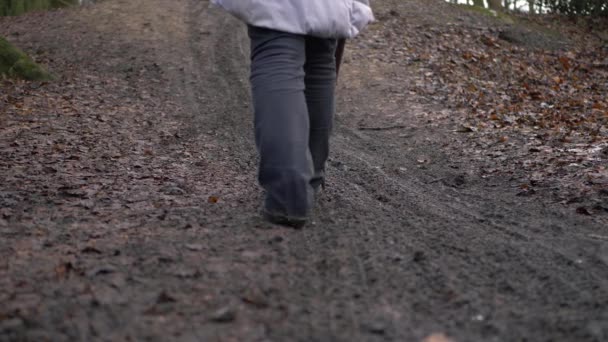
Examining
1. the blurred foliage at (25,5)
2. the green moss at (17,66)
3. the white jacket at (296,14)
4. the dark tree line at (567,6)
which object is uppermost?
the white jacket at (296,14)

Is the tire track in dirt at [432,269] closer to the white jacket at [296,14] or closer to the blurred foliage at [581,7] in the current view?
the white jacket at [296,14]

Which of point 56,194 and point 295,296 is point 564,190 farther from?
point 56,194

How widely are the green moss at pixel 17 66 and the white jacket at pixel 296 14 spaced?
6.30m

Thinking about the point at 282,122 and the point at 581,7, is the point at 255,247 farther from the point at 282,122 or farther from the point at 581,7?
the point at 581,7

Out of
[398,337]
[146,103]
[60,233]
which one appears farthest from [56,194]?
[146,103]

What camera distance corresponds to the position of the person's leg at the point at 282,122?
3.01 m

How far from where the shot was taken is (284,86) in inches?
121

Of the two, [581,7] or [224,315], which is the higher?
[581,7]

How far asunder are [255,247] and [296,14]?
108 centimetres

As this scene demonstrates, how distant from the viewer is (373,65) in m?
10.8

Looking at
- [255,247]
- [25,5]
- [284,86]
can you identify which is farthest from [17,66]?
[25,5]

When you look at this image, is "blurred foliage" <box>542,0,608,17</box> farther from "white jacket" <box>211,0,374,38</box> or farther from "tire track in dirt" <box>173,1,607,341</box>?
"white jacket" <box>211,0,374,38</box>

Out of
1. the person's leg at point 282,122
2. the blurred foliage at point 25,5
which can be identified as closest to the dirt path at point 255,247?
the person's leg at point 282,122

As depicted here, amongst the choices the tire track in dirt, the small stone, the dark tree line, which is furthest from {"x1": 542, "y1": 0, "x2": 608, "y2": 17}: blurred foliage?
the small stone
